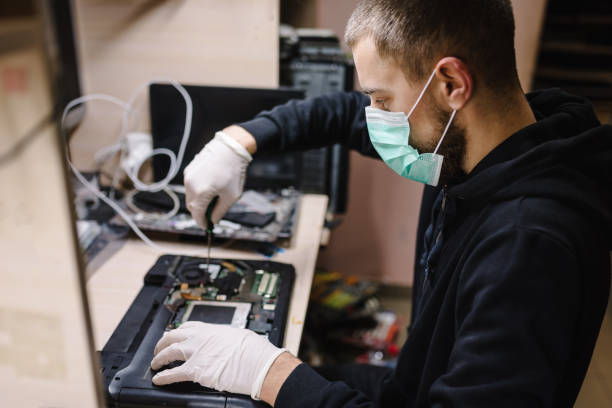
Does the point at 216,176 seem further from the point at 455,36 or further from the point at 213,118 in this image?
the point at 455,36

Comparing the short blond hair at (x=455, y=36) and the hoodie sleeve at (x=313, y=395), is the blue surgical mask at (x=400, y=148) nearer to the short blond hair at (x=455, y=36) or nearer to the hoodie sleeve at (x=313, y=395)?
the short blond hair at (x=455, y=36)

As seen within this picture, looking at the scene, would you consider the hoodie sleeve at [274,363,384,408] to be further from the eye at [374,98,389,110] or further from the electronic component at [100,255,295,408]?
the eye at [374,98,389,110]

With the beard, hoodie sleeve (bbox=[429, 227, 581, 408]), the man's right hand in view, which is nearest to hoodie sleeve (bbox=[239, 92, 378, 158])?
the man's right hand

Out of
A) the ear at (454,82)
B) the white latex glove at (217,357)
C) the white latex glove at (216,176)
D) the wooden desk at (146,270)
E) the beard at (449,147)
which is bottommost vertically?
the wooden desk at (146,270)

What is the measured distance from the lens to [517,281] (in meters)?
0.66

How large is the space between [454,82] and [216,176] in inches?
22.8

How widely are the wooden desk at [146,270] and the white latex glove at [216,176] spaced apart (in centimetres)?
18

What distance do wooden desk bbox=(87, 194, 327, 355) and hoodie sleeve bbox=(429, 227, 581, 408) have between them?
1.26 feet

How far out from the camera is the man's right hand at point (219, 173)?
1.12 m

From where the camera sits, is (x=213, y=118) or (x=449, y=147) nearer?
(x=449, y=147)

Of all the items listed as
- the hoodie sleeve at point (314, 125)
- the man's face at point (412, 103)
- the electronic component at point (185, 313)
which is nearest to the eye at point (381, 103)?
the man's face at point (412, 103)

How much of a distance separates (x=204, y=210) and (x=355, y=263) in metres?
1.34

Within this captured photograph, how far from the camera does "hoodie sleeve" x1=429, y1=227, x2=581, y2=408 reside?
2.11 feet

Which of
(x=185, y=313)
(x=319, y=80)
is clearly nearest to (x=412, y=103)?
(x=185, y=313)
